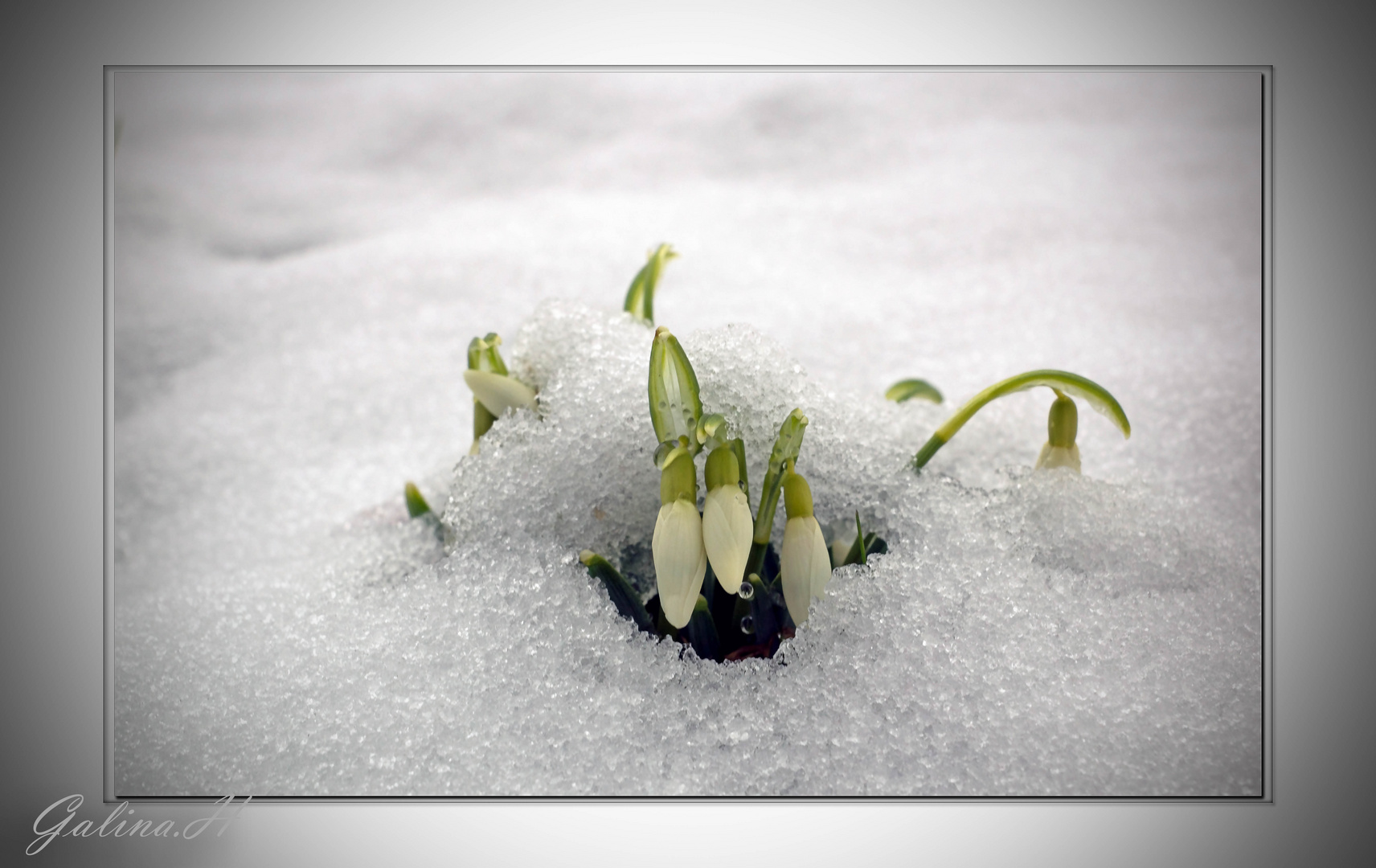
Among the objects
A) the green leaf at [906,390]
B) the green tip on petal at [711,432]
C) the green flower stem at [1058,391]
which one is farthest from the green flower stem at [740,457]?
the green leaf at [906,390]

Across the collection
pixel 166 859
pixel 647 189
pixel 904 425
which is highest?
pixel 647 189

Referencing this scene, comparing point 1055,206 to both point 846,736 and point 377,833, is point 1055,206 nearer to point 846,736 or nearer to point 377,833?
point 846,736

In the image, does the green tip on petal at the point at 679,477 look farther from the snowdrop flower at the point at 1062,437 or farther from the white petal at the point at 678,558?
A: the snowdrop flower at the point at 1062,437

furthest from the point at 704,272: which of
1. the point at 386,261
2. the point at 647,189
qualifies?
the point at 386,261

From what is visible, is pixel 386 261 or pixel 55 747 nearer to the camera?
pixel 55 747

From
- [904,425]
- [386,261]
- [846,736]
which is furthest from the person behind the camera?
[386,261]
